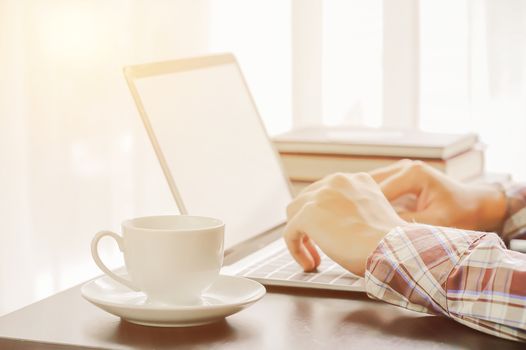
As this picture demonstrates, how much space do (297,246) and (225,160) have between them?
0.25 m

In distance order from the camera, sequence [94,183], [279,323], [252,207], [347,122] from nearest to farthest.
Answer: [279,323]
[252,207]
[94,183]
[347,122]

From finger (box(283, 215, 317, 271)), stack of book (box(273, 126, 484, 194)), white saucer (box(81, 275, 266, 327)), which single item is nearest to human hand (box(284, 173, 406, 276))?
finger (box(283, 215, 317, 271))

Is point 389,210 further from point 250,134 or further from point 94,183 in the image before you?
point 94,183

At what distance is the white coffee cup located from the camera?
27.9 inches

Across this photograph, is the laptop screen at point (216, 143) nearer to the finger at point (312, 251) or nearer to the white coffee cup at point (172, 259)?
the finger at point (312, 251)

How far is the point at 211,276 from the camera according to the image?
743 millimetres

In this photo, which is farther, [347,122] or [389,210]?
[347,122]

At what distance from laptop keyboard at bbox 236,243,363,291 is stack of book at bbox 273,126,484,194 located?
386mm

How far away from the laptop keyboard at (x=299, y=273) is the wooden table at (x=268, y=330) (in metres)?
0.04

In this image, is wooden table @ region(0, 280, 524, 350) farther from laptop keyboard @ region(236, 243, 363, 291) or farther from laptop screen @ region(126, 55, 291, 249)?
laptop screen @ region(126, 55, 291, 249)

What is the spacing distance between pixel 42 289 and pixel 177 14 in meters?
0.82

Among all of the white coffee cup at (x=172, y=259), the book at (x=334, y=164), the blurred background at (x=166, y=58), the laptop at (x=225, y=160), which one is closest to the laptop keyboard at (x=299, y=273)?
the laptop at (x=225, y=160)

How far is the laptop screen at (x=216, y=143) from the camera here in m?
1.00

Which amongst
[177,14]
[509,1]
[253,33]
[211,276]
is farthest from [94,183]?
[211,276]
